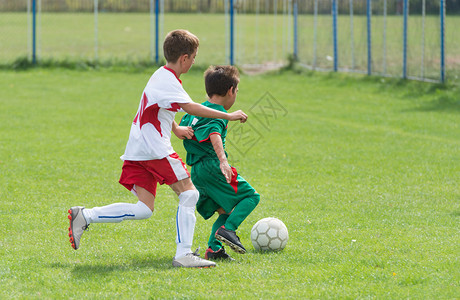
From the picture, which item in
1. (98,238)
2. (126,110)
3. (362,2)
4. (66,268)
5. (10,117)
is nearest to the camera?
(66,268)

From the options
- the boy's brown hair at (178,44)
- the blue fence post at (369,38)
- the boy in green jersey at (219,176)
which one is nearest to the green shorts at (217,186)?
the boy in green jersey at (219,176)

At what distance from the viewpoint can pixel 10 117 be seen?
12.5 meters

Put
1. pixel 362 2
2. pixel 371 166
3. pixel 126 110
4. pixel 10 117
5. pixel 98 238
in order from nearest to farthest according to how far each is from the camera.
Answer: pixel 98 238, pixel 371 166, pixel 10 117, pixel 126 110, pixel 362 2

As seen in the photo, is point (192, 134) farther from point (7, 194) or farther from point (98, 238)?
point (7, 194)

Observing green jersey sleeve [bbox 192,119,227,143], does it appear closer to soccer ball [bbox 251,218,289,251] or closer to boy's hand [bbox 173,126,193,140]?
boy's hand [bbox 173,126,193,140]

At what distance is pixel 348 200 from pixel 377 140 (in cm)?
409

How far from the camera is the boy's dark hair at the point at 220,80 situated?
16.2ft

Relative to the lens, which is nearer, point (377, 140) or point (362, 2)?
point (377, 140)

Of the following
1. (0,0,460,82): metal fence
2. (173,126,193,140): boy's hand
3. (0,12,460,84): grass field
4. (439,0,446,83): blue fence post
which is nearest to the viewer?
(173,126,193,140): boy's hand

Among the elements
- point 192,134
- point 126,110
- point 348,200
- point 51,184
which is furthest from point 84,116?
point 192,134

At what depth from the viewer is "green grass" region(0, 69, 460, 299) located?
436 cm

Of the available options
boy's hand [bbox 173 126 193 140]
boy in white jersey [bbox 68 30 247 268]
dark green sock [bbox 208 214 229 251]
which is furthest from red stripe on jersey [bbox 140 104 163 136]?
dark green sock [bbox 208 214 229 251]

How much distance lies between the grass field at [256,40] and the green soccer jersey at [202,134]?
1169cm

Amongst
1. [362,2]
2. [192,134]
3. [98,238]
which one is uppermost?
A: [362,2]
